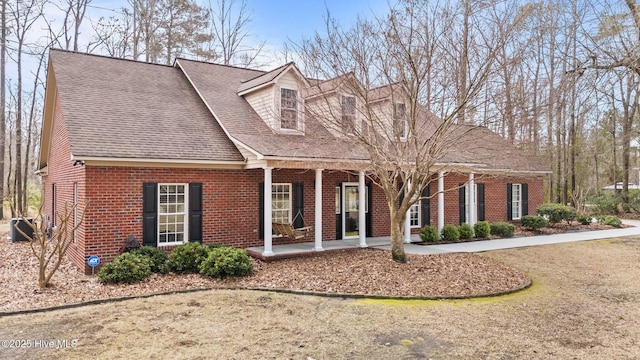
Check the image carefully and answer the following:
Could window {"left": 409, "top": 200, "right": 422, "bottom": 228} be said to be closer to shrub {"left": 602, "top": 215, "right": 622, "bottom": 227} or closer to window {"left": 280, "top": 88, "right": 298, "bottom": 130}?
window {"left": 280, "top": 88, "right": 298, "bottom": 130}

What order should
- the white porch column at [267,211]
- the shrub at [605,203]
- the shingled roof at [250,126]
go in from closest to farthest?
the white porch column at [267,211] → the shingled roof at [250,126] → the shrub at [605,203]

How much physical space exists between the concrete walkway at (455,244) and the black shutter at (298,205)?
0.69 m

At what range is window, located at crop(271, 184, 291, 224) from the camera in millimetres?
12680

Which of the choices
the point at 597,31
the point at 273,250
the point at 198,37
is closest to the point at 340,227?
the point at 273,250

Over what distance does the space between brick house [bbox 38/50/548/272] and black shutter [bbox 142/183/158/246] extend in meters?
0.02

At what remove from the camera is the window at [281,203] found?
1268 centimetres

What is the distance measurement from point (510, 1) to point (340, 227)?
830 centimetres

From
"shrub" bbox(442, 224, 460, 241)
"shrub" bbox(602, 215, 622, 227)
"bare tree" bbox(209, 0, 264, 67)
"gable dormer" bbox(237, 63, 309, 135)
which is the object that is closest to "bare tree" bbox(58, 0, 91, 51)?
"bare tree" bbox(209, 0, 264, 67)

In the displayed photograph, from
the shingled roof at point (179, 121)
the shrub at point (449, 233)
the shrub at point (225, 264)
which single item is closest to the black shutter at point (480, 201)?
the shingled roof at point (179, 121)

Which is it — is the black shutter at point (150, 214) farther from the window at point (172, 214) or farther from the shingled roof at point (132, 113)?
the shingled roof at point (132, 113)

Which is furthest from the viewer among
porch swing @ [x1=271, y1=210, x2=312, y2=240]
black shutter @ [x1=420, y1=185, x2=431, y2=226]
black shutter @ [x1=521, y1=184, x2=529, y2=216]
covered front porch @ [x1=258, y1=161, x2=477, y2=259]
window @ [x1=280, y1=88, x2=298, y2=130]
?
black shutter @ [x1=521, y1=184, x2=529, y2=216]

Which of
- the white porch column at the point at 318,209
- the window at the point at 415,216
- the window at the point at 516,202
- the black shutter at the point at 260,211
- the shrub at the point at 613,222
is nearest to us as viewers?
the white porch column at the point at 318,209

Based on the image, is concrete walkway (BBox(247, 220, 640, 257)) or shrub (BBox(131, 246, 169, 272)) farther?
concrete walkway (BBox(247, 220, 640, 257))

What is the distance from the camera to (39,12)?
23.9m
